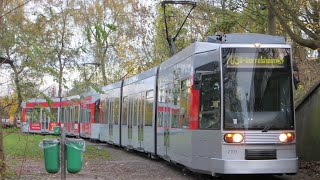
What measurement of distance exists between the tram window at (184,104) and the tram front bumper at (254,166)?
6.23 ft

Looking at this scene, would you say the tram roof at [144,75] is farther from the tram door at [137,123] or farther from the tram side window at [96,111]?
the tram side window at [96,111]

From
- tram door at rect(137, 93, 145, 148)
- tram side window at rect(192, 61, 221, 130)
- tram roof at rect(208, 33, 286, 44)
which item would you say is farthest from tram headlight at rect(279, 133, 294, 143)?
tram door at rect(137, 93, 145, 148)

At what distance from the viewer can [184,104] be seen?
476 inches

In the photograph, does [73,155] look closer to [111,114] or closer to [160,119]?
[160,119]

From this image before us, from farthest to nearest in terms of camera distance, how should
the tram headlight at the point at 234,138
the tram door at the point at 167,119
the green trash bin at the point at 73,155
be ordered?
the tram door at the point at 167,119
the tram headlight at the point at 234,138
the green trash bin at the point at 73,155

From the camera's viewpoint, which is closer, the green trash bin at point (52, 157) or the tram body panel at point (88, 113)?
the green trash bin at point (52, 157)

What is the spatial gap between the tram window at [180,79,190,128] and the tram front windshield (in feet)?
5.10

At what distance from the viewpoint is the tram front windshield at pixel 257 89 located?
33.7ft

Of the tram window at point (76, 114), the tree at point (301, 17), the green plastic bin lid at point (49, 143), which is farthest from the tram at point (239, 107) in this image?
the tram window at point (76, 114)

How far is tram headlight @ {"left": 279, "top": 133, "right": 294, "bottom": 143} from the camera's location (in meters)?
10.3

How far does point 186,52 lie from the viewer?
12336 mm

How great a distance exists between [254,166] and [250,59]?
88.7 inches

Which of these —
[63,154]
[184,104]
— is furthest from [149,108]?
[63,154]

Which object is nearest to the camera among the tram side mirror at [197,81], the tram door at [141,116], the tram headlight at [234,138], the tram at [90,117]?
the tram headlight at [234,138]
